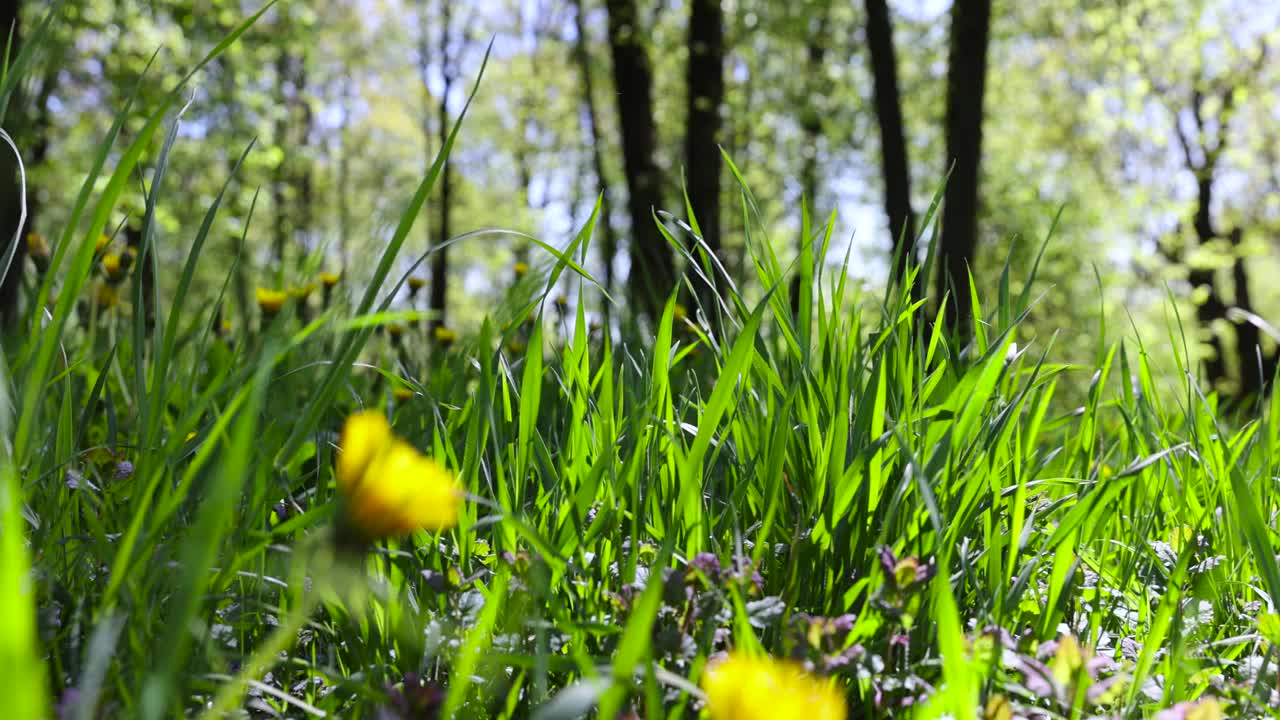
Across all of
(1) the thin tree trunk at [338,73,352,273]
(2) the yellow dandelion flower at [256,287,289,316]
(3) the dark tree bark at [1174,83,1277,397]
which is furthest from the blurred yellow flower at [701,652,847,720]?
(1) the thin tree trunk at [338,73,352,273]

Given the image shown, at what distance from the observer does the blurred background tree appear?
282 inches

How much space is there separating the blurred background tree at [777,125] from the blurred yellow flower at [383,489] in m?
2.75

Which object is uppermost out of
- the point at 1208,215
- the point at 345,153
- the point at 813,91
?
the point at 813,91

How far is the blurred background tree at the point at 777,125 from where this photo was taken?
7.15 metres

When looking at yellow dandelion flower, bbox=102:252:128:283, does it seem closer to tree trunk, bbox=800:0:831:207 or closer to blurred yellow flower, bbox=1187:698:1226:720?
blurred yellow flower, bbox=1187:698:1226:720

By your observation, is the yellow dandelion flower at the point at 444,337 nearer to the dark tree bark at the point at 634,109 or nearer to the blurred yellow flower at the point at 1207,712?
the blurred yellow flower at the point at 1207,712

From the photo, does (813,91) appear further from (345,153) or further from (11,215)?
(345,153)

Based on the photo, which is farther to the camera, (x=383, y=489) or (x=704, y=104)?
(x=704, y=104)

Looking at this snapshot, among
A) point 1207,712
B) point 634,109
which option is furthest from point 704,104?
point 1207,712

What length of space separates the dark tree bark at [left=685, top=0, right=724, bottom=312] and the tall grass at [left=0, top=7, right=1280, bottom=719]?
5615 mm

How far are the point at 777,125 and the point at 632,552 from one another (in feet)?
50.9

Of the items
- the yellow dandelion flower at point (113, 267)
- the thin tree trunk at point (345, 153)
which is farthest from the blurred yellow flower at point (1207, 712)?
the thin tree trunk at point (345, 153)

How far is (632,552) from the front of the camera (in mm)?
854

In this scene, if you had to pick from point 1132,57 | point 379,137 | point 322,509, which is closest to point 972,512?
point 322,509
